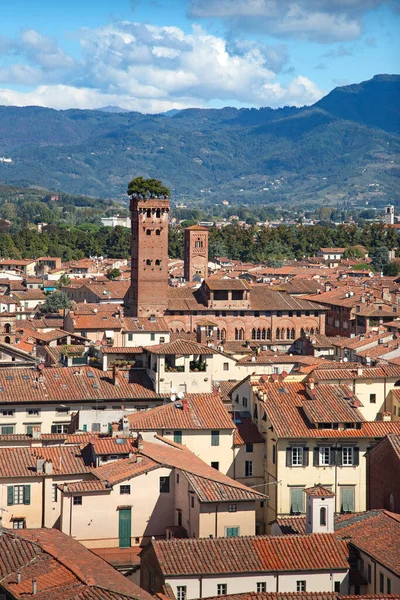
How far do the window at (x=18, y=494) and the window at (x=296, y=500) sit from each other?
714 centimetres

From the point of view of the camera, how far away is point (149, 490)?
102 ft

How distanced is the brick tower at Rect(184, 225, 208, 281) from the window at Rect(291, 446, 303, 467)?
76022 millimetres

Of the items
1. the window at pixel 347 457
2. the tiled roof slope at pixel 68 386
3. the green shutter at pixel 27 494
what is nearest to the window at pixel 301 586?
the green shutter at pixel 27 494

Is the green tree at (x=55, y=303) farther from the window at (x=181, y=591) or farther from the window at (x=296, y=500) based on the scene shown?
the window at (x=181, y=591)

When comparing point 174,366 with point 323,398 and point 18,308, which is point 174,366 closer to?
point 323,398

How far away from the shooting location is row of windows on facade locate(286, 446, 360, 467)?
34469mm

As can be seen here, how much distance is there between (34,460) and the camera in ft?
104

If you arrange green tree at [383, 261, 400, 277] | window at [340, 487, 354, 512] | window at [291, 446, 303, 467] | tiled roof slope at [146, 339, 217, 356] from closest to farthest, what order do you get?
window at [340, 487, 354, 512] < window at [291, 446, 303, 467] < tiled roof slope at [146, 339, 217, 356] < green tree at [383, 261, 400, 277]

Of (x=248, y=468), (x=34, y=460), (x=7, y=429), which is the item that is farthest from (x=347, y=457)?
(x=7, y=429)

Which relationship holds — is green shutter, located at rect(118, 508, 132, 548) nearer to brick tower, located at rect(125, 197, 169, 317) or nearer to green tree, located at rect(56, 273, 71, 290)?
brick tower, located at rect(125, 197, 169, 317)

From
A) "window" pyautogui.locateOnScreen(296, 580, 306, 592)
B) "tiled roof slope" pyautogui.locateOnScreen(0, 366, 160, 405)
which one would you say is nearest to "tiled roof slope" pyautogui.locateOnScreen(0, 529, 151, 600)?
"window" pyautogui.locateOnScreen(296, 580, 306, 592)

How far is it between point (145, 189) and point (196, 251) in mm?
24700

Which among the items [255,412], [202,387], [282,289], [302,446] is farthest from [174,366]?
[282,289]

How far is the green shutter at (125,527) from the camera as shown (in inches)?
1208
